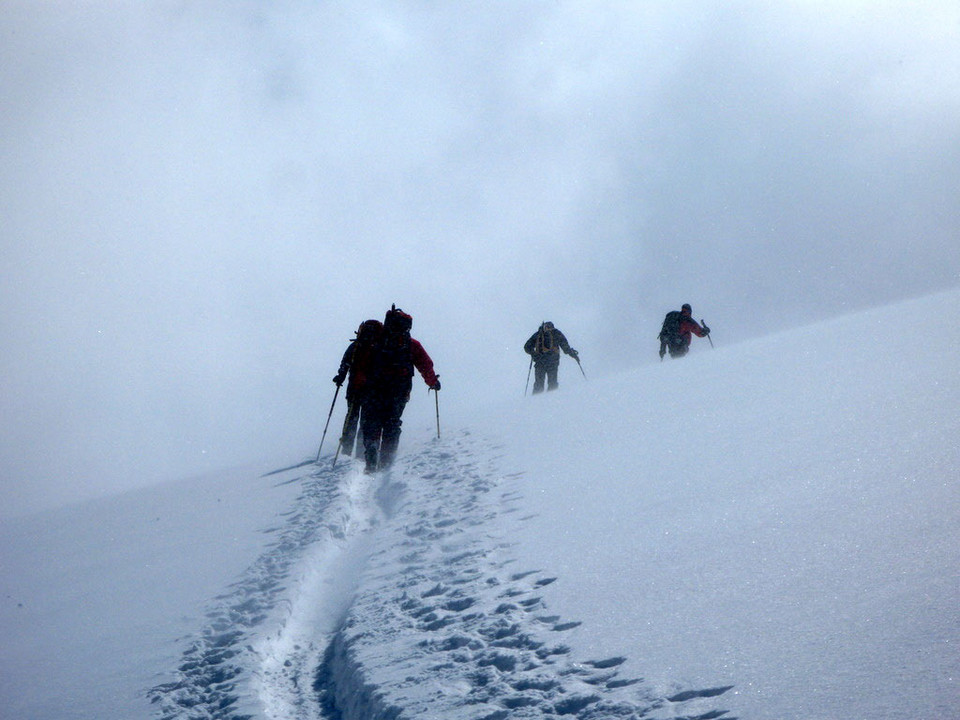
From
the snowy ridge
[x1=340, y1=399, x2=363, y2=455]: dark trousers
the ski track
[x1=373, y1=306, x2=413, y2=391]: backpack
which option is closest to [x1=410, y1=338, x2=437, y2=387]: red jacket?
[x1=373, y1=306, x2=413, y2=391]: backpack

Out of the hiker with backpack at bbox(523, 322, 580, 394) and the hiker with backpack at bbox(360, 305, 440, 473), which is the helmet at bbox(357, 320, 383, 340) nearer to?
the hiker with backpack at bbox(360, 305, 440, 473)

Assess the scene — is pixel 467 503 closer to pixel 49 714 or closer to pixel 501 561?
pixel 501 561

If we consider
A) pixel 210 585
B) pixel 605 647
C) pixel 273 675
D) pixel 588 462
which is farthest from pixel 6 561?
pixel 605 647

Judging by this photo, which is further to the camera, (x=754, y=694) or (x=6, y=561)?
(x=6, y=561)

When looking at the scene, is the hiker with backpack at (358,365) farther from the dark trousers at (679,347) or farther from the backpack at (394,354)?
the dark trousers at (679,347)

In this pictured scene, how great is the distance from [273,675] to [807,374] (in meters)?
6.11

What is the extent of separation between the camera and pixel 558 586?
13.5ft

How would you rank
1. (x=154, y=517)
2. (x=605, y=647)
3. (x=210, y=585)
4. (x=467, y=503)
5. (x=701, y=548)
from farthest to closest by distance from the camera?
1. (x=154, y=517)
2. (x=467, y=503)
3. (x=210, y=585)
4. (x=701, y=548)
5. (x=605, y=647)

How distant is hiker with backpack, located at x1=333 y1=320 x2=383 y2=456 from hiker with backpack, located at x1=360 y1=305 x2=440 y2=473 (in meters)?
0.07

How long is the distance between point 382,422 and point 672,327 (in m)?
10.6

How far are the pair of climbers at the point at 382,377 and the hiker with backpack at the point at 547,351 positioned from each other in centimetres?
677

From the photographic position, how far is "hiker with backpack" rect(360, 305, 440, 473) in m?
10.1

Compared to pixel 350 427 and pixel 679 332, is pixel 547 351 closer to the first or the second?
pixel 679 332

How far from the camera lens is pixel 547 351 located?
17.2 m
